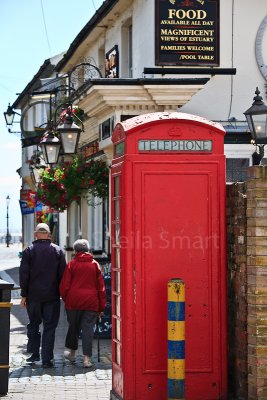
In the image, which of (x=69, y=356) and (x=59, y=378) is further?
(x=69, y=356)

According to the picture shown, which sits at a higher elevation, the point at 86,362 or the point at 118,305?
the point at 118,305

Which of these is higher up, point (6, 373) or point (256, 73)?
point (256, 73)

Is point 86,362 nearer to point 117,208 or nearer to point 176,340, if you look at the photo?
point 117,208

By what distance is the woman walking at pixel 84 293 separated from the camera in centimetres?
1348

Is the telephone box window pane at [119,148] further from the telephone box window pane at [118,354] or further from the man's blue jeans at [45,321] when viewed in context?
the man's blue jeans at [45,321]

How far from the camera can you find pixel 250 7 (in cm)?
2047

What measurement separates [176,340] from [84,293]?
4156mm

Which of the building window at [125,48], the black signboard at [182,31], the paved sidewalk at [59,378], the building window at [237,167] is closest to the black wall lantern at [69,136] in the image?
the black signboard at [182,31]

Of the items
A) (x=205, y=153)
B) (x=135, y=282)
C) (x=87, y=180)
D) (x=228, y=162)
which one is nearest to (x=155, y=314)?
(x=135, y=282)

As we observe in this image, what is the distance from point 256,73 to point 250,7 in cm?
128

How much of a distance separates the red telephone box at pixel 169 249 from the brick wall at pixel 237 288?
133 millimetres

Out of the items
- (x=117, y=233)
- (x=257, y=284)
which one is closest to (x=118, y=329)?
(x=117, y=233)

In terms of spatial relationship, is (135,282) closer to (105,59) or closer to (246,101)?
(246,101)

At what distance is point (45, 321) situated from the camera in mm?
13820
